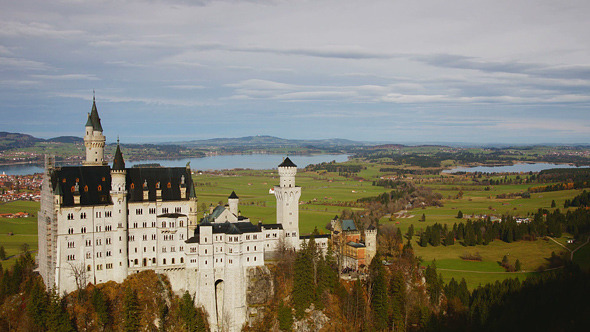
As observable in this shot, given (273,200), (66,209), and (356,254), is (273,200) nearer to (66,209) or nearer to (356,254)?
(356,254)

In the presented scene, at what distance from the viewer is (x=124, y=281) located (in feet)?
196

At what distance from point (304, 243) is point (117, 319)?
24026 mm

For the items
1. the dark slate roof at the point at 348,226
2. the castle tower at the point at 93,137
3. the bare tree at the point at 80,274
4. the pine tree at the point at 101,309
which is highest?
the castle tower at the point at 93,137

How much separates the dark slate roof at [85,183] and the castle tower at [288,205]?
22616 millimetres

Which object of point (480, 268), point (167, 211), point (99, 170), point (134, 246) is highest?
point (99, 170)

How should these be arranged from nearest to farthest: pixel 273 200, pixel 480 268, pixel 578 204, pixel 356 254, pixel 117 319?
pixel 117 319 < pixel 356 254 < pixel 480 268 < pixel 578 204 < pixel 273 200

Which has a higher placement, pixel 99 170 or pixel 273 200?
pixel 99 170

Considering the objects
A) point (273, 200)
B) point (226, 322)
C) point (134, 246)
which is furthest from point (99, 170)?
point (273, 200)

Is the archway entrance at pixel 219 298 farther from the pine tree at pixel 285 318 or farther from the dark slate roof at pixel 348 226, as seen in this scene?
the dark slate roof at pixel 348 226

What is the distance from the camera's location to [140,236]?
61781 millimetres

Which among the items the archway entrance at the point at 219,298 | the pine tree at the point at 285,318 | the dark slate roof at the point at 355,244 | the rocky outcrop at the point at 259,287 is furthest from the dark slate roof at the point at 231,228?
the dark slate roof at the point at 355,244

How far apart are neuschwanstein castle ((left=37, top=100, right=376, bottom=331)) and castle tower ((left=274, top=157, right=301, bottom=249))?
15.4ft

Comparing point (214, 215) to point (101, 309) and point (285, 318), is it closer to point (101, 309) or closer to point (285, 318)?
point (285, 318)

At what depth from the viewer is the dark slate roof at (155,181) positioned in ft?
205
